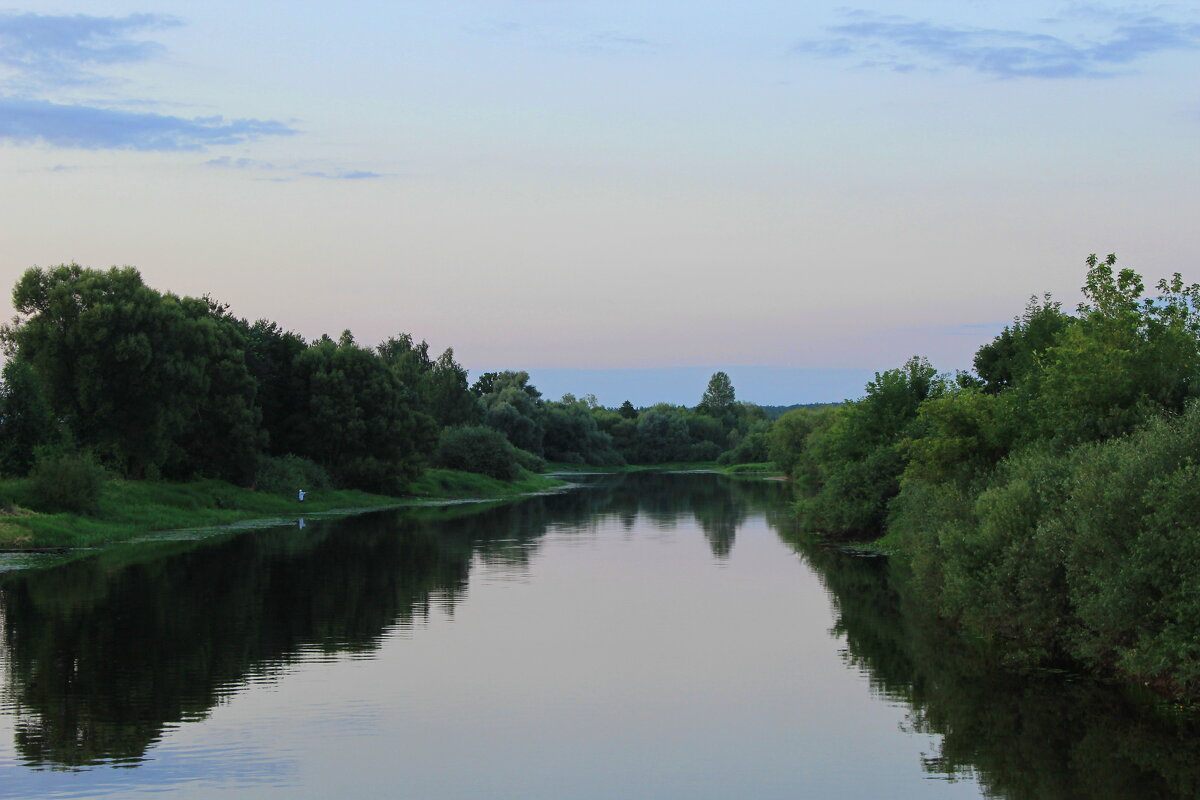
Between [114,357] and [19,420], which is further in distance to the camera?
[114,357]

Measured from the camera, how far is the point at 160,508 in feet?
196

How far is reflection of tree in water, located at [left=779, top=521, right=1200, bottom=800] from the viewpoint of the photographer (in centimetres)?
1723

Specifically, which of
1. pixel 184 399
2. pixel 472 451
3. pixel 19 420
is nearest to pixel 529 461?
pixel 472 451

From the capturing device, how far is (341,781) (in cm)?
1728

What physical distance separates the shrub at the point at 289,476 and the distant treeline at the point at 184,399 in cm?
11

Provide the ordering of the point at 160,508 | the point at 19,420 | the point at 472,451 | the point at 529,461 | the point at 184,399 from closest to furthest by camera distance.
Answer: the point at 19,420
the point at 160,508
the point at 184,399
the point at 472,451
the point at 529,461

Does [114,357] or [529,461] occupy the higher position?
[114,357]

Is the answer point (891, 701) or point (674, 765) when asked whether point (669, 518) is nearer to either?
point (891, 701)

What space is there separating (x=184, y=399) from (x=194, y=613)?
34.5 meters

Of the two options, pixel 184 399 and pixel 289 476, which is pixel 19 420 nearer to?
pixel 184 399

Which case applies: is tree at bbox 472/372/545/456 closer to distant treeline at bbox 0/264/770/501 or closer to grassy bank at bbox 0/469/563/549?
distant treeline at bbox 0/264/770/501

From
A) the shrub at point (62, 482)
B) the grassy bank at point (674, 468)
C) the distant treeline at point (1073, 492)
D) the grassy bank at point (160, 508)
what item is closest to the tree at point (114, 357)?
the grassy bank at point (160, 508)

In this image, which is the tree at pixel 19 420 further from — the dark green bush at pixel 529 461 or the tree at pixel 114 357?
the dark green bush at pixel 529 461

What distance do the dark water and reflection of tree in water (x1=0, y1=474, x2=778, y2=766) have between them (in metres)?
0.12
